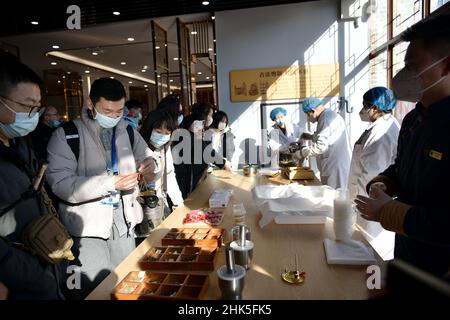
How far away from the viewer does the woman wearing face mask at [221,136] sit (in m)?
3.94

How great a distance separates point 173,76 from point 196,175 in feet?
13.0

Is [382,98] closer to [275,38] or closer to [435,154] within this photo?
[435,154]

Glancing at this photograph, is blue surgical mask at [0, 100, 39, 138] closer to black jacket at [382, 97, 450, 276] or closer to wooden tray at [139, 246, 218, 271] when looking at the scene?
wooden tray at [139, 246, 218, 271]

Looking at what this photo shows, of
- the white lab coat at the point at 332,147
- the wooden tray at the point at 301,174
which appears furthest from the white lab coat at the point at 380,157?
the white lab coat at the point at 332,147

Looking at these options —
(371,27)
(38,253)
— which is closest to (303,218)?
(38,253)

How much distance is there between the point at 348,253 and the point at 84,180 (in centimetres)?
129

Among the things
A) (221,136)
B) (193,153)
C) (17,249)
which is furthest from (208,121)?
(17,249)

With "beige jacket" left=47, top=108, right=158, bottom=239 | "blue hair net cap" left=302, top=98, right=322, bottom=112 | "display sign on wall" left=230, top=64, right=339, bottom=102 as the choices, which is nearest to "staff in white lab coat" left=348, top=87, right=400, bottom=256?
"blue hair net cap" left=302, top=98, right=322, bottom=112

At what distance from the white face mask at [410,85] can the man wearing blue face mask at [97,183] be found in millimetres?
1394

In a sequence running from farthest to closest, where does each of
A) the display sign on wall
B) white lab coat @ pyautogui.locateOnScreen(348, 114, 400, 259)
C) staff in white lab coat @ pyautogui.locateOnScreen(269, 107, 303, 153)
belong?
the display sign on wall → staff in white lab coat @ pyautogui.locateOnScreen(269, 107, 303, 153) → white lab coat @ pyautogui.locateOnScreen(348, 114, 400, 259)

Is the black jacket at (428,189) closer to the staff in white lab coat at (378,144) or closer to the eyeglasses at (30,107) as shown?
the staff in white lab coat at (378,144)

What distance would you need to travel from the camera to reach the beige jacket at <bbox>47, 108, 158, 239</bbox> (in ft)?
4.92

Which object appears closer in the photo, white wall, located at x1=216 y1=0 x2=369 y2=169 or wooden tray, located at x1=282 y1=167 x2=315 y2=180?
wooden tray, located at x1=282 y1=167 x2=315 y2=180

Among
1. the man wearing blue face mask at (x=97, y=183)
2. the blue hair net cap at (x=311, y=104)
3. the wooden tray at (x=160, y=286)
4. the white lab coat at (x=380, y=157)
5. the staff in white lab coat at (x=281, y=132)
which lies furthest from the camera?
the staff in white lab coat at (x=281, y=132)
